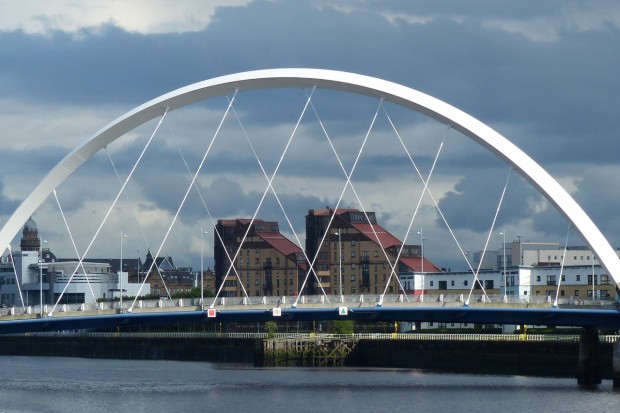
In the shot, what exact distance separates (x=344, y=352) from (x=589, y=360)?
3359 cm

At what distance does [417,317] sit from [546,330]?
3610cm

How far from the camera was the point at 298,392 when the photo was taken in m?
68.1

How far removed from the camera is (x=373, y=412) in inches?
2306

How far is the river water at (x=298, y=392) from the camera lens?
60.3 metres

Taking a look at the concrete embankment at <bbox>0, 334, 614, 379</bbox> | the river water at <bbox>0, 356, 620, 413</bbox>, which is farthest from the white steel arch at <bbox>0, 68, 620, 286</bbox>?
the concrete embankment at <bbox>0, 334, 614, 379</bbox>

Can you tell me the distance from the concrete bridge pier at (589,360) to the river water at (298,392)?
72 centimetres

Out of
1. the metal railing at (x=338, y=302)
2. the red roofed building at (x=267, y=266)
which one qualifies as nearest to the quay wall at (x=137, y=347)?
the red roofed building at (x=267, y=266)

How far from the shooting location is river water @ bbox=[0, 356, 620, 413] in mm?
60281

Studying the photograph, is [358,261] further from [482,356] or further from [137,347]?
[482,356]

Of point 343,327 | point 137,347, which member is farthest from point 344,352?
point 137,347

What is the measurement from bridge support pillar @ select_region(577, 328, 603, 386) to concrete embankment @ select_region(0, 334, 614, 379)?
2509mm

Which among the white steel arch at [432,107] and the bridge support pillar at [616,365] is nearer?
the white steel arch at [432,107]

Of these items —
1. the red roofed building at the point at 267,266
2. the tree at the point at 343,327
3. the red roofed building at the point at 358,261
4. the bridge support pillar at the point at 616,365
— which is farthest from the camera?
the red roofed building at the point at 267,266

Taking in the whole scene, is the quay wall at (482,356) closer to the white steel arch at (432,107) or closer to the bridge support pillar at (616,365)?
the bridge support pillar at (616,365)
